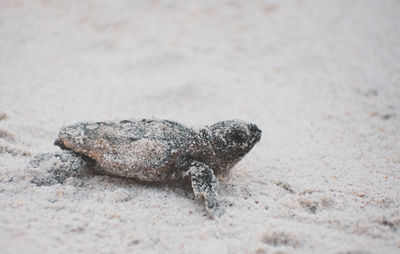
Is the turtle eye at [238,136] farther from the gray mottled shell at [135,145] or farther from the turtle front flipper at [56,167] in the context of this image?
the turtle front flipper at [56,167]

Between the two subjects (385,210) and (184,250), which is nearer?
(184,250)

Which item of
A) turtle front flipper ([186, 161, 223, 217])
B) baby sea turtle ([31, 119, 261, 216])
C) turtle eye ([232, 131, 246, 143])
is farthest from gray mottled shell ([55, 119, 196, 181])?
turtle eye ([232, 131, 246, 143])

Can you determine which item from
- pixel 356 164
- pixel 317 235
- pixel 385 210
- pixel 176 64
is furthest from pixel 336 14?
pixel 317 235

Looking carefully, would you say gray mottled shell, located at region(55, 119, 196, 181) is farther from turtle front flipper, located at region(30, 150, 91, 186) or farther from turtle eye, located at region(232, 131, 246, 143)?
turtle eye, located at region(232, 131, 246, 143)

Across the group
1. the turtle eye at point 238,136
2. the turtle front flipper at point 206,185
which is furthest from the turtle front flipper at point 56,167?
the turtle eye at point 238,136

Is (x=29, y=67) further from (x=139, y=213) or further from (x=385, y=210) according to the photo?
(x=385, y=210)
